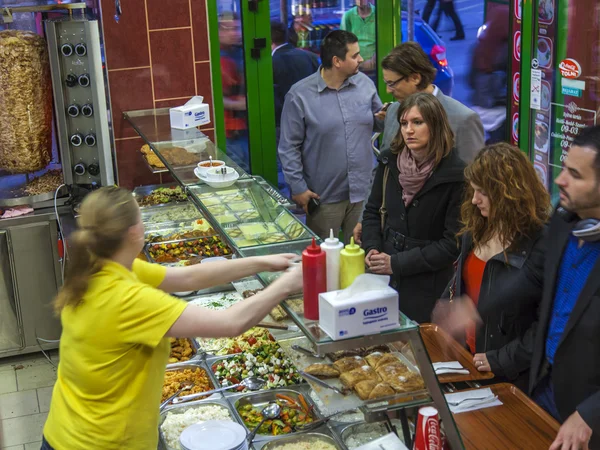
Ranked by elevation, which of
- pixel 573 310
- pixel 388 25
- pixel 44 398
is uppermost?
pixel 388 25

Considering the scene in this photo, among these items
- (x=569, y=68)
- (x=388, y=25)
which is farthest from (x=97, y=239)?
(x=388, y=25)

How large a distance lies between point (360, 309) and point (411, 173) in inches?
79.8

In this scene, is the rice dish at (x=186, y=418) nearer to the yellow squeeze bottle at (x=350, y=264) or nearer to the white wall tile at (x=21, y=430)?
the yellow squeeze bottle at (x=350, y=264)

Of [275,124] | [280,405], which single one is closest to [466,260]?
[280,405]

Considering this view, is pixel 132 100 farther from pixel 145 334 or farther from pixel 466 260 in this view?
pixel 145 334

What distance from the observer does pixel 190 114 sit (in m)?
5.76

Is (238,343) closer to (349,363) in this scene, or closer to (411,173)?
(349,363)

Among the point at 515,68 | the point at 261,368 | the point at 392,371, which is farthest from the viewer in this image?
the point at 515,68

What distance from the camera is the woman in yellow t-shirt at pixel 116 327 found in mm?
2572

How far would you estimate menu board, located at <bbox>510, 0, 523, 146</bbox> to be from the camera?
5.85m

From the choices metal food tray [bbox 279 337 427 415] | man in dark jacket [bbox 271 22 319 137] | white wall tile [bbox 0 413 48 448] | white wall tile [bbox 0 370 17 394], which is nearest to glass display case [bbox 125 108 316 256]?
metal food tray [bbox 279 337 427 415]

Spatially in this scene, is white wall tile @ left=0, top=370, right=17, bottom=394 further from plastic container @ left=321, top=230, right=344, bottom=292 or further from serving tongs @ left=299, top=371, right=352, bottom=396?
plastic container @ left=321, top=230, right=344, bottom=292

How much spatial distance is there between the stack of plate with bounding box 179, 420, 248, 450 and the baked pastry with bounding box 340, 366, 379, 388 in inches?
18.8

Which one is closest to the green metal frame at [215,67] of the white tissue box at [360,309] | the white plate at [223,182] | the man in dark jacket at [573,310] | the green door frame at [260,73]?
the green door frame at [260,73]
